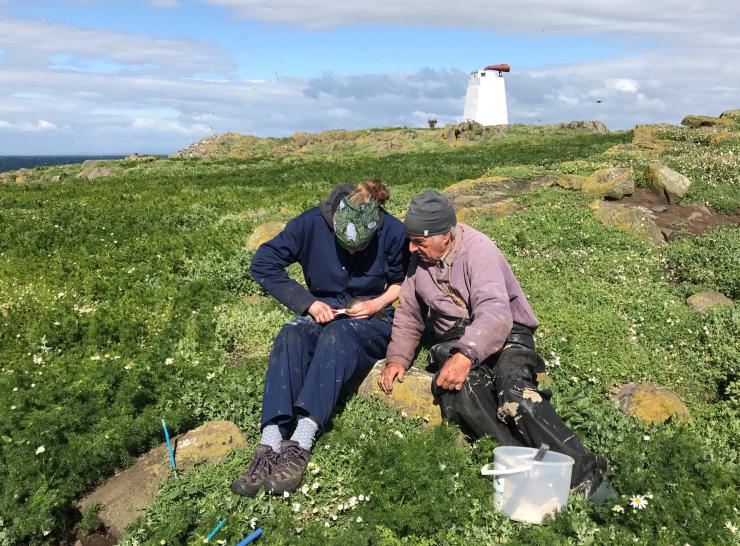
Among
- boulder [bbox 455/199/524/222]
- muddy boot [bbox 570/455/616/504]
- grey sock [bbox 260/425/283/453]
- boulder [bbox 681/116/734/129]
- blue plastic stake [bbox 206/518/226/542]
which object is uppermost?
boulder [bbox 681/116/734/129]

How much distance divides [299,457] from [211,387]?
2008 millimetres

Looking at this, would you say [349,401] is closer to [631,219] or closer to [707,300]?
[707,300]

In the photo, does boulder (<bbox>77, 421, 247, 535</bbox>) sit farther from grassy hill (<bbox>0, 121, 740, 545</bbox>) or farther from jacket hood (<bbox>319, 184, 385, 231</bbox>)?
jacket hood (<bbox>319, 184, 385, 231</bbox>)

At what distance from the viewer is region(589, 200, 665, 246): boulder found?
39.3 feet

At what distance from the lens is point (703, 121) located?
3709cm

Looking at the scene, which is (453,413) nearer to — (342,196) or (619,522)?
(619,522)

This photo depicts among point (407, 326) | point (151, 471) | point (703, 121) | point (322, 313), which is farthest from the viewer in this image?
point (703, 121)

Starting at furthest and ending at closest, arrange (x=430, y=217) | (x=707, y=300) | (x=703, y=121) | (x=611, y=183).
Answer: (x=703, y=121)
(x=611, y=183)
(x=707, y=300)
(x=430, y=217)

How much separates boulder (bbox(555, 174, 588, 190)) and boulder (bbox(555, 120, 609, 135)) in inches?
1742

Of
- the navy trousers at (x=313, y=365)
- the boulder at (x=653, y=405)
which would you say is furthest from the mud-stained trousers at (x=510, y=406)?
the boulder at (x=653, y=405)

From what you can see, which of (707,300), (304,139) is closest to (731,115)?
(707,300)

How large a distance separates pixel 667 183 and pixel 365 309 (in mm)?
11542

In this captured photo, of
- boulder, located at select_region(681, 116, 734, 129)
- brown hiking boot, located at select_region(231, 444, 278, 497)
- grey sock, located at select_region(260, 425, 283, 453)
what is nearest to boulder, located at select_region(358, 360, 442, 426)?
grey sock, located at select_region(260, 425, 283, 453)

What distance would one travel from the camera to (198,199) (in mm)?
21219
